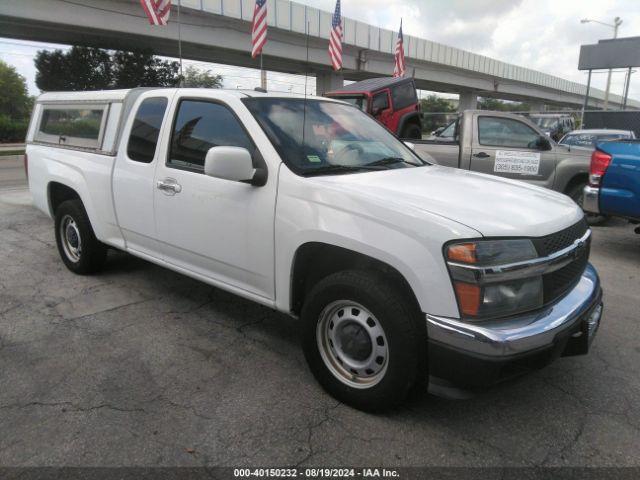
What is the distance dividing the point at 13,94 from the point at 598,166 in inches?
2924

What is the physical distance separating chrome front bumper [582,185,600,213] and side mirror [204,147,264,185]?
4665 millimetres

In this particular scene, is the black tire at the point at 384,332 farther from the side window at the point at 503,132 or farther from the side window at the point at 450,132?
the side window at the point at 450,132

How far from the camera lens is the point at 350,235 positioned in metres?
2.62

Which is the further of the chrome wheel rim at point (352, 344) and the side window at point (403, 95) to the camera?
the side window at point (403, 95)

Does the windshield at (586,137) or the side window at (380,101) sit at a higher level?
the side window at (380,101)

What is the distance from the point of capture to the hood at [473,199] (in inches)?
97.0

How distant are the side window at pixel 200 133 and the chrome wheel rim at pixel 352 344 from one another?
1231 mm

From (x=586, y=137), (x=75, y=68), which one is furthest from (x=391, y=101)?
(x=75, y=68)

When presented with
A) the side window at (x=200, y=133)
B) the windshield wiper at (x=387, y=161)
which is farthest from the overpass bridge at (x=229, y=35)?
the windshield wiper at (x=387, y=161)

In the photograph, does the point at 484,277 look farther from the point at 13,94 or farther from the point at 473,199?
the point at 13,94

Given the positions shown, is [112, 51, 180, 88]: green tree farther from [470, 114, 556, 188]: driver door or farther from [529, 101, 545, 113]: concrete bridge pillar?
[529, 101, 545, 113]: concrete bridge pillar

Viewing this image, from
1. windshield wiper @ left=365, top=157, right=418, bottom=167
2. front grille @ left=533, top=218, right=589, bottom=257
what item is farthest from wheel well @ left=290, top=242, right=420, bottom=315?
windshield wiper @ left=365, top=157, right=418, bottom=167

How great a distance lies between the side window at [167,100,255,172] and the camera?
3.35 meters

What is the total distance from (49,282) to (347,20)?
2886cm
